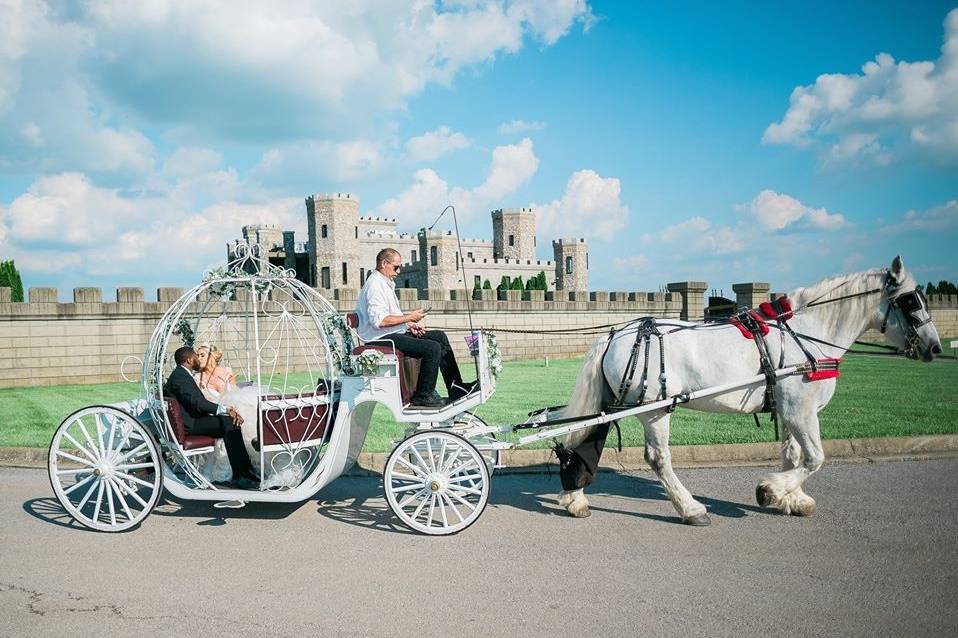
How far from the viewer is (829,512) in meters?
5.50

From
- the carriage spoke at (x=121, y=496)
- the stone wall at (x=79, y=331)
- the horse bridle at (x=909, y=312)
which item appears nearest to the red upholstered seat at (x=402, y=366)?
the carriage spoke at (x=121, y=496)

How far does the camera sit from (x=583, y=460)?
5570mm

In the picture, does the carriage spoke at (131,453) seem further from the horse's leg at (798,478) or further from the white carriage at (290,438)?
the horse's leg at (798,478)

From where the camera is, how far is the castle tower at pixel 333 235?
64.9 m

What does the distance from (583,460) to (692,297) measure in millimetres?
25819

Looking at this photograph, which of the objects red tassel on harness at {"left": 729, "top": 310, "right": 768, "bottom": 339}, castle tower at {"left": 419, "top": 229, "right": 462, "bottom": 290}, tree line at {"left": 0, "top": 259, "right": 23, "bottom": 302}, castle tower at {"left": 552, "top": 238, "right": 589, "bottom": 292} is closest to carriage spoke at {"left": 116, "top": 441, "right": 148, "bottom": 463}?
red tassel on harness at {"left": 729, "top": 310, "right": 768, "bottom": 339}

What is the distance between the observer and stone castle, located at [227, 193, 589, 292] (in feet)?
214

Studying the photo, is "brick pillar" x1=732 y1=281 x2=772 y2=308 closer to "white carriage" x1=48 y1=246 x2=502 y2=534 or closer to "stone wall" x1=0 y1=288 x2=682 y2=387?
"stone wall" x1=0 y1=288 x2=682 y2=387

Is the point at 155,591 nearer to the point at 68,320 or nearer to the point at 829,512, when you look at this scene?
the point at 829,512

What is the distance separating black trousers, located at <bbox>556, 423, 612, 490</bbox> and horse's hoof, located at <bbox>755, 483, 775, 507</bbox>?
4.26 ft

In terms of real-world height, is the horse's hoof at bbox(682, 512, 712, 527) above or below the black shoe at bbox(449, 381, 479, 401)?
below

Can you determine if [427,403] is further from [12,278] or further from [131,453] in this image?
[12,278]

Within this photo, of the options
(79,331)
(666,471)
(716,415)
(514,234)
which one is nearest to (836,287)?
(666,471)

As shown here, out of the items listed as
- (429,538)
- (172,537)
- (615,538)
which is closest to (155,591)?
(172,537)
